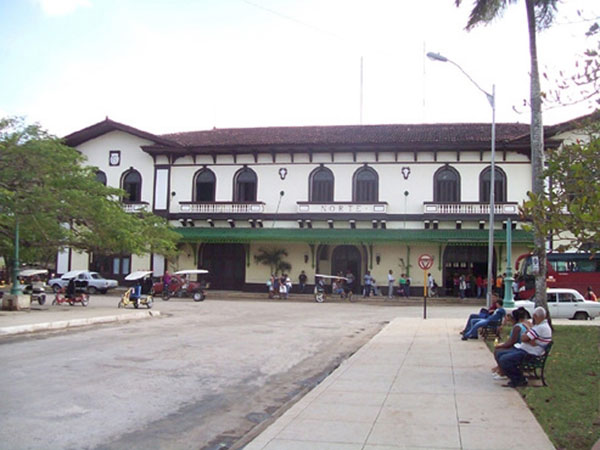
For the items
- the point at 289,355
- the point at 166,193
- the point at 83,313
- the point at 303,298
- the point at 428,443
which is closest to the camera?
the point at 428,443

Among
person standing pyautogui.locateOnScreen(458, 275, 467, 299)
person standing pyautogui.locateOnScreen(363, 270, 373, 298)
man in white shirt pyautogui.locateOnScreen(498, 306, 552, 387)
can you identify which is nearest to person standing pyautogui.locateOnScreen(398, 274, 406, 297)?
person standing pyautogui.locateOnScreen(363, 270, 373, 298)

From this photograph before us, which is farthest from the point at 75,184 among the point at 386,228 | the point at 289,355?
the point at 386,228

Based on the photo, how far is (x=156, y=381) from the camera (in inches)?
406

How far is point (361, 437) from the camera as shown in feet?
22.6

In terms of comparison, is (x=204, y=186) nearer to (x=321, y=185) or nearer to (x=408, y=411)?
(x=321, y=185)

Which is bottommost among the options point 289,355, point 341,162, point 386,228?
point 289,355

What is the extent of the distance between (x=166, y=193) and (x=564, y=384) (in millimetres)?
35632

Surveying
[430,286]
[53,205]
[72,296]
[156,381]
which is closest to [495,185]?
[430,286]

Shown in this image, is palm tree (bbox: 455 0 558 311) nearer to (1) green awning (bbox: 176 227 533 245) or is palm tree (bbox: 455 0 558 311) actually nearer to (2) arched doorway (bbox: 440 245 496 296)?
(1) green awning (bbox: 176 227 533 245)

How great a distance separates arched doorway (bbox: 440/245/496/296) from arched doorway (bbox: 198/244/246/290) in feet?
43.9

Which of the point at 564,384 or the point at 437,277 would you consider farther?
the point at 437,277

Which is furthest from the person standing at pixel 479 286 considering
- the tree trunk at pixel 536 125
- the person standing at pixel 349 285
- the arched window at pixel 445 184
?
the tree trunk at pixel 536 125

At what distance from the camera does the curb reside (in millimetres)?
16297

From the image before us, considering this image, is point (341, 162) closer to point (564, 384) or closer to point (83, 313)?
point (83, 313)
